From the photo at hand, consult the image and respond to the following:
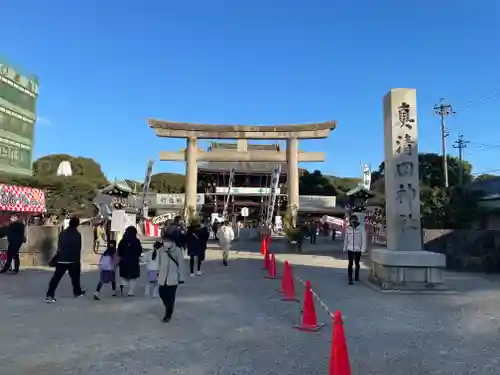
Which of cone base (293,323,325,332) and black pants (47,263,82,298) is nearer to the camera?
cone base (293,323,325,332)

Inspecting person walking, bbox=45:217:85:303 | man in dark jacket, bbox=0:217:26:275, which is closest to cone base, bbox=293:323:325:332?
person walking, bbox=45:217:85:303

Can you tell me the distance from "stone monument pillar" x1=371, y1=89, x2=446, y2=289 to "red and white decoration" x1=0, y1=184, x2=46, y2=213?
473 inches

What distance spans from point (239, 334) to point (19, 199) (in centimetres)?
1312

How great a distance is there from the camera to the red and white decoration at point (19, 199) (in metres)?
15.6

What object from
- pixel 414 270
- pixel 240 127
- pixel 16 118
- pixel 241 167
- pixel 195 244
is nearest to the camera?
pixel 414 270

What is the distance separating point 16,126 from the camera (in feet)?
82.6

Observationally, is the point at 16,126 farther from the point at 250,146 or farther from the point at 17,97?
the point at 250,146

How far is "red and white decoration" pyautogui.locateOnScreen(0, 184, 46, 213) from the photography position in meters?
15.6

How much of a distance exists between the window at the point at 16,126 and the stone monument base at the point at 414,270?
68.8 feet

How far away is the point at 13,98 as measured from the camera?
81.3ft

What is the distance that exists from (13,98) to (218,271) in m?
17.5

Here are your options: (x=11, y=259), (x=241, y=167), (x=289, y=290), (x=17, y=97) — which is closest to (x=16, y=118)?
(x=17, y=97)

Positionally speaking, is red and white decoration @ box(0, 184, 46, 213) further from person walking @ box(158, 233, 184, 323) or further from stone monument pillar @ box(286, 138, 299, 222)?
stone monument pillar @ box(286, 138, 299, 222)

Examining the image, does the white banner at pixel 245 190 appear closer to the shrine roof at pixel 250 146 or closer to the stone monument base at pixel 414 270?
the shrine roof at pixel 250 146
